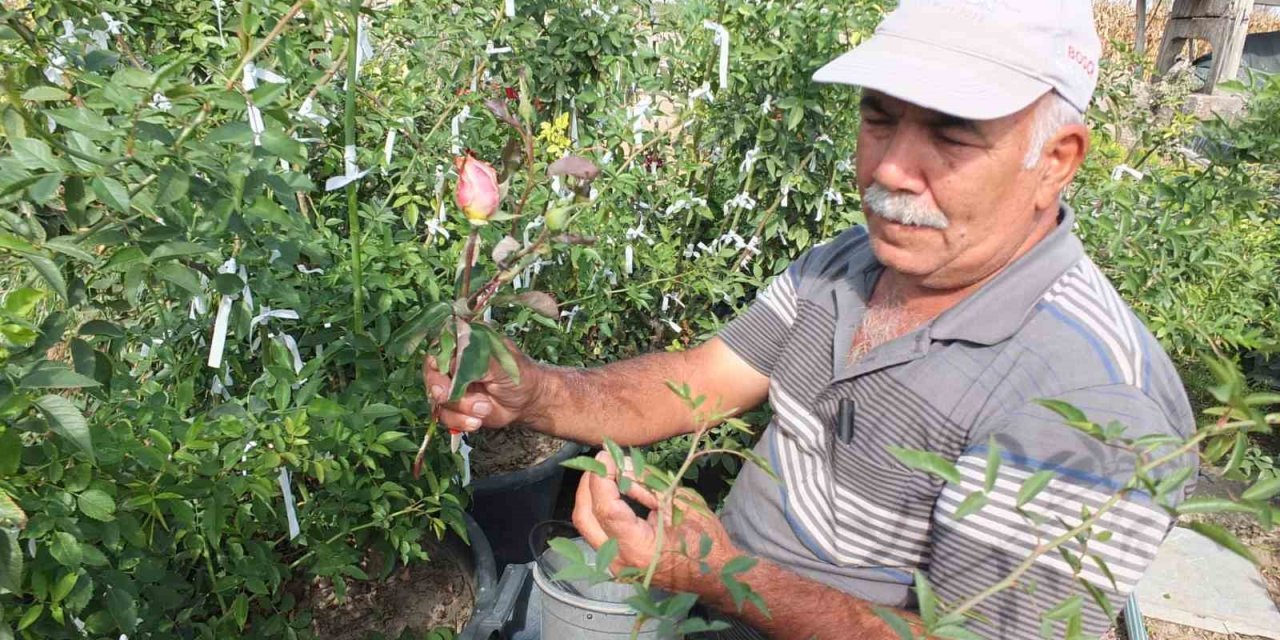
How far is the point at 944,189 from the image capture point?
1.40 m

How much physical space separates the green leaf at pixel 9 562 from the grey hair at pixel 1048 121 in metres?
1.35

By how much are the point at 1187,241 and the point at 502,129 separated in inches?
73.3

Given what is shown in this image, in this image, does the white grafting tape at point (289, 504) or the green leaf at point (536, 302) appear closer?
the green leaf at point (536, 302)

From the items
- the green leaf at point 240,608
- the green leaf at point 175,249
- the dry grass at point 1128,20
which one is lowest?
the dry grass at point 1128,20

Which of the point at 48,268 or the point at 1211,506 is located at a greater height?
the point at 48,268

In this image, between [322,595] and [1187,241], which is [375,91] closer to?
[322,595]

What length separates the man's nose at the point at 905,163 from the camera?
1.42 metres

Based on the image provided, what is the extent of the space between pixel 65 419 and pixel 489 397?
0.69 m

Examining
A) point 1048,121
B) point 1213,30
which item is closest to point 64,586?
point 1048,121

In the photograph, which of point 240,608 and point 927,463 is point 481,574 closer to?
point 240,608

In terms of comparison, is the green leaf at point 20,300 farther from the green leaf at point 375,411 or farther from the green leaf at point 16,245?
the green leaf at point 375,411

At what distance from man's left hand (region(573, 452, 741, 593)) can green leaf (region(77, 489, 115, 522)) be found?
0.57 metres

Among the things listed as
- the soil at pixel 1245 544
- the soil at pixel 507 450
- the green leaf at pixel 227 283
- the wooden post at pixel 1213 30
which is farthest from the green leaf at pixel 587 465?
the wooden post at pixel 1213 30

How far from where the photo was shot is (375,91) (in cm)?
226
